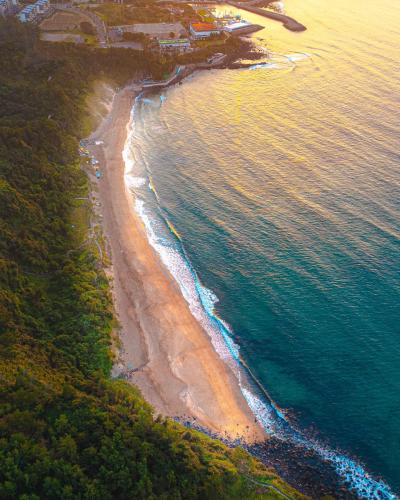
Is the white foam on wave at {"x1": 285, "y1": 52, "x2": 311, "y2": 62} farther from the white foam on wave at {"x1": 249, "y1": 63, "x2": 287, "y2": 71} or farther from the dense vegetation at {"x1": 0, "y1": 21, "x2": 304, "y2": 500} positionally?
the dense vegetation at {"x1": 0, "y1": 21, "x2": 304, "y2": 500}

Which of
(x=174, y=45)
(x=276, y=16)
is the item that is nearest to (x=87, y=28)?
(x=174, y=45)

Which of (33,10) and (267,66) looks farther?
(33,10)

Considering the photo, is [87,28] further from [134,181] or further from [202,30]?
[134,181]

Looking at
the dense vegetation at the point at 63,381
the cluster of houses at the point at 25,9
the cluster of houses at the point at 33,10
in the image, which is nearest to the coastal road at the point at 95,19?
the cluster of houses at the point at 33,10

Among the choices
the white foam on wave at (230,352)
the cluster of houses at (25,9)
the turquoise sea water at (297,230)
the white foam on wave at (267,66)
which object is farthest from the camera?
the cluster of houses at (25,9)

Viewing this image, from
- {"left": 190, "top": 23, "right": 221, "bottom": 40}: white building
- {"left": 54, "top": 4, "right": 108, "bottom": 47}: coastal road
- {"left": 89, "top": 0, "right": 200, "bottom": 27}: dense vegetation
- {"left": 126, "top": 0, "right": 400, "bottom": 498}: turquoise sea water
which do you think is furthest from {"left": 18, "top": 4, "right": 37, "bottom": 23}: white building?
{"left": 126, "top": 0, "right": 400, "bottom": 498}: turquoise sea water

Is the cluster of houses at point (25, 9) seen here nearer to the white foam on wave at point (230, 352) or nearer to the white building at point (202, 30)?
the white building at point (202, 30)

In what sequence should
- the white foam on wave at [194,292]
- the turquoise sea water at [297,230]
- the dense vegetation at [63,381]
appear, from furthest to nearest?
the white foam on wave at [194,292]
the turquoise sea water at [297,230]
the dense vegetation at [63,381]

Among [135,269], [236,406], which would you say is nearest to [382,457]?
[236,406]
